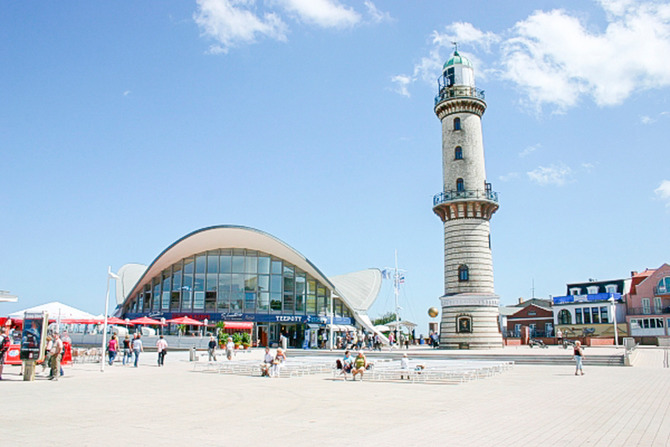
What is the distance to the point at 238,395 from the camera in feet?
45.3

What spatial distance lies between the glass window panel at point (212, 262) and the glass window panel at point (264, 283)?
A: 401 cm

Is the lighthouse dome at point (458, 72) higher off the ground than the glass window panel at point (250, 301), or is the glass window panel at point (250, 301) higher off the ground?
the lighthouse dome at point (458, 72)

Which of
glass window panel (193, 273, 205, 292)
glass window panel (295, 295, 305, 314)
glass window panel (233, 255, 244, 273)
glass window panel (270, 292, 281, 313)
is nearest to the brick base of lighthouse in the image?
glass window panel (295, 295, 305, 314)

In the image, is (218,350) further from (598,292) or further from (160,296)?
(598,292)

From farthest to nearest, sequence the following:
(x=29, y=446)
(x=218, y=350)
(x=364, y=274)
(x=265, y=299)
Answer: (x=364, y=274), (x=265, y=299), (x=218, y=350), (x=29, y=446)

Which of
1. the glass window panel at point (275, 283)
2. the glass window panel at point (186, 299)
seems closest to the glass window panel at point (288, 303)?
the glass window panel at point (275, 283)

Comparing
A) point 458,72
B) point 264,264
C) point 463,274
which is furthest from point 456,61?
point 264,264

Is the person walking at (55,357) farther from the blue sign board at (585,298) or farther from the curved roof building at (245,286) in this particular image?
the blue sign board at (585,298)

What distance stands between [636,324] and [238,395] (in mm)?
53186

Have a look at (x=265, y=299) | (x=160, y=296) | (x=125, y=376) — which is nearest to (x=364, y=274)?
(x=265, y=299)

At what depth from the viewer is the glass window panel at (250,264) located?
159 ft

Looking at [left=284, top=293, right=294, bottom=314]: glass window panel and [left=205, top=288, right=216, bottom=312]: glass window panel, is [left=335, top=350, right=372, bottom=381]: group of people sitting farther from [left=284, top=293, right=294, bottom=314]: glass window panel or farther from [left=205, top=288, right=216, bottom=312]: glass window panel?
[left=205, top=288, right=216, bottom=312]: glass window panel

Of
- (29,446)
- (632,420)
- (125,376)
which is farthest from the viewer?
(125,376)

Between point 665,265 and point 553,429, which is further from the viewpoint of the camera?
point 665,265
